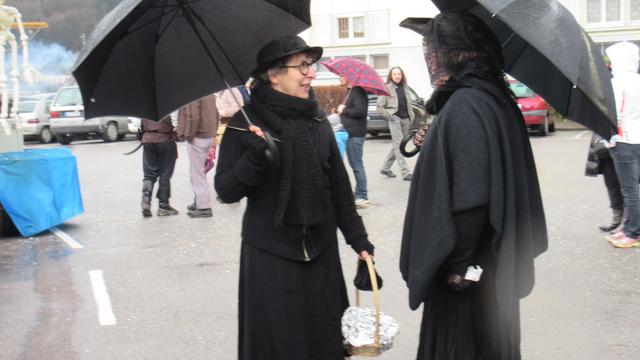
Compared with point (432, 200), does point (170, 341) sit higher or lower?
lower

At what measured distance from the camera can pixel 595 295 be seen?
6.61 meters

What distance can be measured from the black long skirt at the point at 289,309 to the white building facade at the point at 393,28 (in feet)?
101

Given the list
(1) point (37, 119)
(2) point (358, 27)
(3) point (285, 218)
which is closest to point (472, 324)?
(3) point (285, 218)

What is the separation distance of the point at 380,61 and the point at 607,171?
98.2 feet

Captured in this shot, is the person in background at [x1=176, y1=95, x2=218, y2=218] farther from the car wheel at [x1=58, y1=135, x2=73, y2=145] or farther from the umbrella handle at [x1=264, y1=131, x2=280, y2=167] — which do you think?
the car wheel at [x1=58, y1=135, x2=73, y2=145]

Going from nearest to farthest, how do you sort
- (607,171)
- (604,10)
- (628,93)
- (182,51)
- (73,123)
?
(182,51) < (628,93) < (607,171) < (73,123) < (604,10)

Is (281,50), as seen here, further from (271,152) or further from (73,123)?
(73,123)

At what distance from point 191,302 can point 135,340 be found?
0.98m

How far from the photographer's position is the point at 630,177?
812cm

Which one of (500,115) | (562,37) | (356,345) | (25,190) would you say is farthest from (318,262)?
(25,190)

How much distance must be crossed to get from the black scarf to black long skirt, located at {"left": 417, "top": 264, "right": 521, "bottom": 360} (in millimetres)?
770

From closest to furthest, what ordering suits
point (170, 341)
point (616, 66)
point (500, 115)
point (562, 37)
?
point (562, 37) < point (500, 115) < point (170, 341) < point (616, 66)

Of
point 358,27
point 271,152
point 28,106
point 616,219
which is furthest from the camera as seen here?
point 358,27

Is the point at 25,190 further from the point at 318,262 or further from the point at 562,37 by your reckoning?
the point at 562,37
